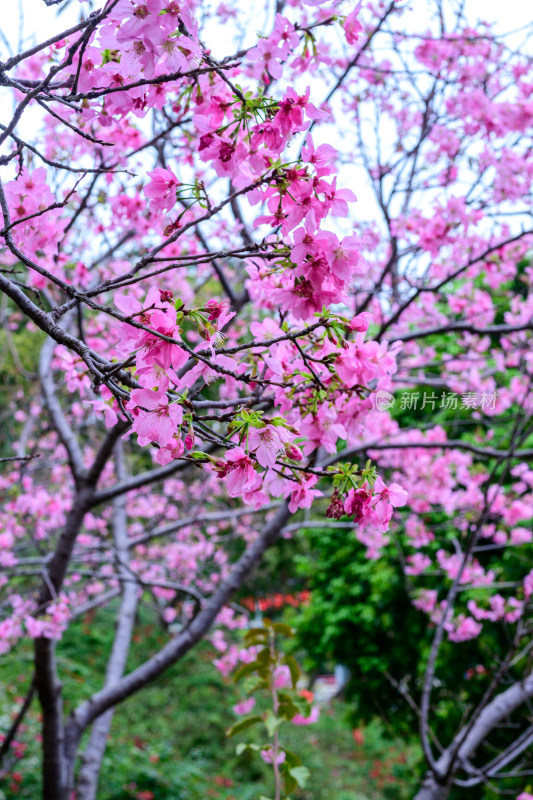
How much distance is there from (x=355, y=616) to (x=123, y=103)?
7.15 meters

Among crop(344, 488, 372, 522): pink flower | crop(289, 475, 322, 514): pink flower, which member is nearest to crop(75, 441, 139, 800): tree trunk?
crop(289, 475, 322, 514): pink flower

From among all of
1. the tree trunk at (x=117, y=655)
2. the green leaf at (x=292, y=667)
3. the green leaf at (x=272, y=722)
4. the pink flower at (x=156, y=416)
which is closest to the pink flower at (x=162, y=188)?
the pink flower at (x=156, y=416)

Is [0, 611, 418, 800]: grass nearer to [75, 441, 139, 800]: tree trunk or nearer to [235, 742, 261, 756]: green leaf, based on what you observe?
[75, 441, 139, 800]: tree trunk

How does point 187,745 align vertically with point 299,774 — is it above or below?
below

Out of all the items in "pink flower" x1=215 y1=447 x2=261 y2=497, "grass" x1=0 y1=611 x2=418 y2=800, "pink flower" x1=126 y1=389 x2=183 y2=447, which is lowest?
"grass" x1=0 y1=611 x2=418 y2=800

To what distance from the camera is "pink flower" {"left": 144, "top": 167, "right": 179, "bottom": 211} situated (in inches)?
46.1

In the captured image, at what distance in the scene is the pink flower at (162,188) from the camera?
1172 mm

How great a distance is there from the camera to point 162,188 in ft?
3.91

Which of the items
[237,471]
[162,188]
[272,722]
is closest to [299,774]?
[272,722]

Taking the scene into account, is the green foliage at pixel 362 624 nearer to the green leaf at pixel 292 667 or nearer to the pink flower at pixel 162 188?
the green leaf at pixel 292 667

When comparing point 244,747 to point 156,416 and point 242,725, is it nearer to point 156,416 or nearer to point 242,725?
point 242,725

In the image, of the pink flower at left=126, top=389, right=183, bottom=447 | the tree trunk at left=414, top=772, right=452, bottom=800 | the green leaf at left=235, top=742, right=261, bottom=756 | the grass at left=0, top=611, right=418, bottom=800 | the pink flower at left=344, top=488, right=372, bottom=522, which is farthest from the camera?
the grass at left=0, top=611, right=418, bottom=800

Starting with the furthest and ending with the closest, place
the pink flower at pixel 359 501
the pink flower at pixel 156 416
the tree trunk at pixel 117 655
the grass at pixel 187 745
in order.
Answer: the grass at pixel 187 745 → the tree trunk at pixel 117 655 → the pink flower at pixel 359 501 → the pink flower at pixel 156 416

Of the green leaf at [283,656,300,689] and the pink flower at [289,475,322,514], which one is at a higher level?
the pink flower at [289,475,322,514]
